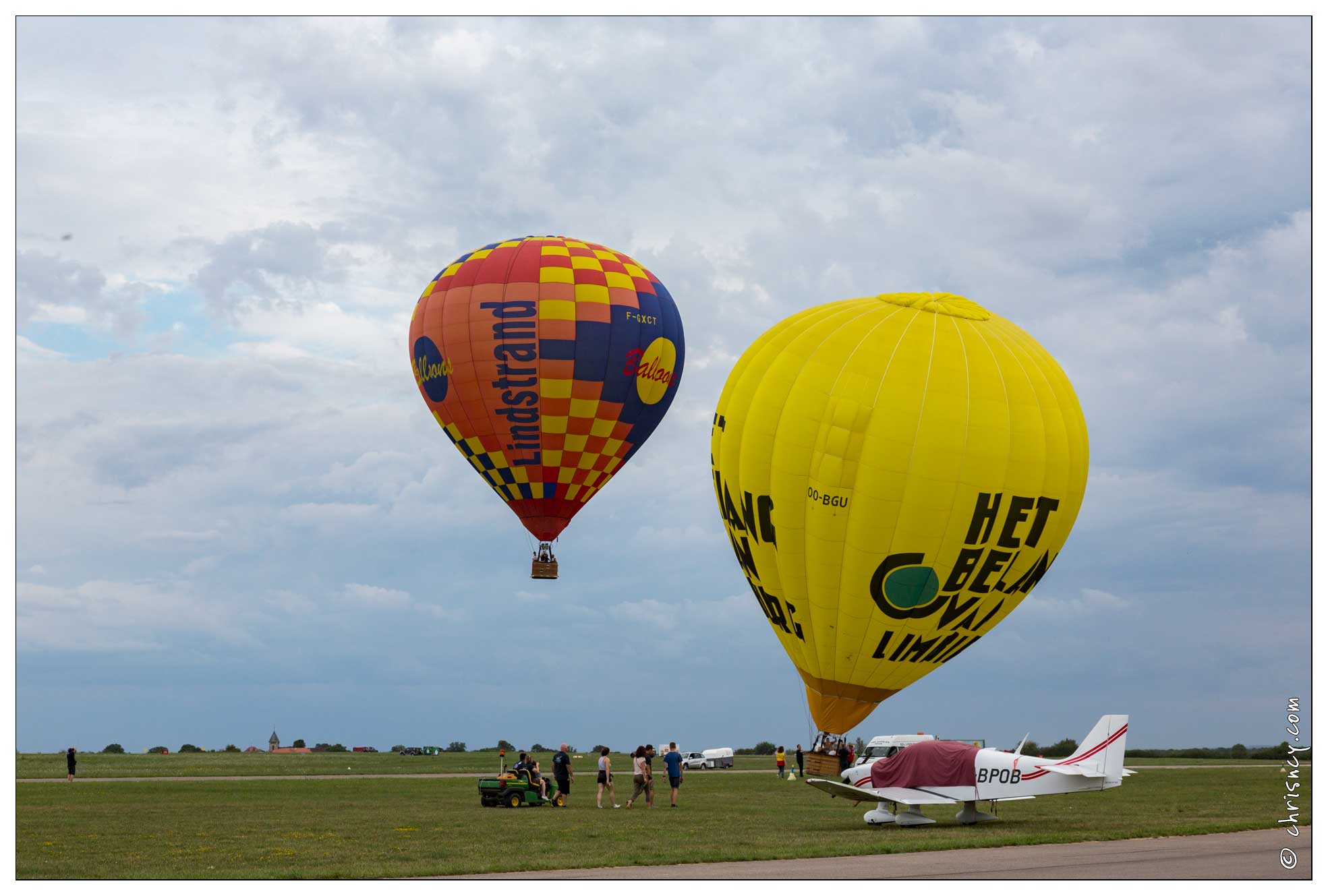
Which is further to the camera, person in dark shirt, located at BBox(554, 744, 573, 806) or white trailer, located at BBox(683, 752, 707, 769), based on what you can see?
white trailer, located at BBox(683, 752, 707, 769)

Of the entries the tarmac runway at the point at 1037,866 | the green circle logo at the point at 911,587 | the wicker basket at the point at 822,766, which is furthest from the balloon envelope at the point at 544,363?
the tarmac runway at the point at 1037,866

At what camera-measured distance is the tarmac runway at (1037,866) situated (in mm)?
18109

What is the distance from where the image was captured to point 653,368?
41.9 metres

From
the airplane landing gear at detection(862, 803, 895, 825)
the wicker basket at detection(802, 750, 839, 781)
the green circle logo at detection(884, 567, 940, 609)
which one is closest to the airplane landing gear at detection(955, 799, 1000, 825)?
the airplane landing gear at detection(862, 803, 895, 825)

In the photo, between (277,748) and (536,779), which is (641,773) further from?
(277,748)

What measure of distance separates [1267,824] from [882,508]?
9.38m

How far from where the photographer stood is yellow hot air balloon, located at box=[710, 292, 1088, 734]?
27.1 metres

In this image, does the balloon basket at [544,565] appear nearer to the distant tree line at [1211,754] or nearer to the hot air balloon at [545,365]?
the hot air balloon at [545,365]

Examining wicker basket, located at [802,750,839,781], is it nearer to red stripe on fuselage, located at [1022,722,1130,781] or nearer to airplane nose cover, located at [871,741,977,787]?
airplane nose cover, located at [871,741,977,787]

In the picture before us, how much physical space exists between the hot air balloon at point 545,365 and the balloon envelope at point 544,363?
4 cm

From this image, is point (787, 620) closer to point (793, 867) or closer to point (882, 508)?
point (882, 508)

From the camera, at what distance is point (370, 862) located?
20.5 m

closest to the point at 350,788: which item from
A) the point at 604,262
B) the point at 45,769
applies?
the point at 604,262

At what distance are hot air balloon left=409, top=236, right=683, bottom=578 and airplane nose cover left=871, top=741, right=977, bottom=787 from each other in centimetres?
1635
